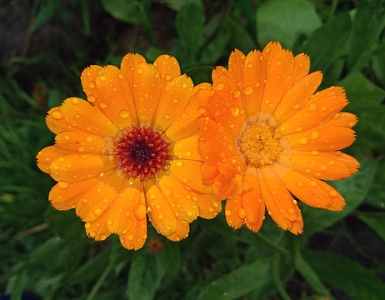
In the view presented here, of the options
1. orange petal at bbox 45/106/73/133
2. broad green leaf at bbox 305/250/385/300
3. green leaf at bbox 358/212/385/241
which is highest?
orange petal at bbox 45/106/73/133

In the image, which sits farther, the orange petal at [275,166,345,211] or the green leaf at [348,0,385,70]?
the green leaf at [348,0,385,70]

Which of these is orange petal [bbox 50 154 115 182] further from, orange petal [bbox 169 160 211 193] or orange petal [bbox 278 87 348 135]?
orange petal [bbox 278 87 348 135]

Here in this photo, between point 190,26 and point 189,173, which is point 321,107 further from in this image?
point 190,26

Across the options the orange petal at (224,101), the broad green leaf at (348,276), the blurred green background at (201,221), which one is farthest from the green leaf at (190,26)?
the broad green leaf at (348,276)

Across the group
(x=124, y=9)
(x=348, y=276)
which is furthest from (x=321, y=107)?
(x=124, y=9)

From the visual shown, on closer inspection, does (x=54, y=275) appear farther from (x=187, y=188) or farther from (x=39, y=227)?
(x=187, y=188)

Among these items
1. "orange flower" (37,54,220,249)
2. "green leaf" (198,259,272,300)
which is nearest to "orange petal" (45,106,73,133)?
"orange flower" (37,54,220,249)

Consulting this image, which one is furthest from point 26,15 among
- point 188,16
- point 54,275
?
point 54,275
